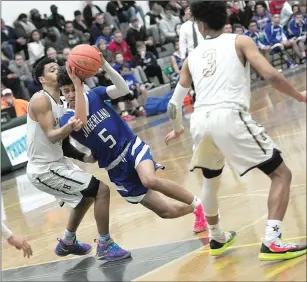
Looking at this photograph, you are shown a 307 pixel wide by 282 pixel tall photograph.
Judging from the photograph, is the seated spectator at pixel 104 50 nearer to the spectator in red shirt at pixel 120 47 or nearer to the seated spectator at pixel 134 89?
the spectator in red shirt at pixel 120 47

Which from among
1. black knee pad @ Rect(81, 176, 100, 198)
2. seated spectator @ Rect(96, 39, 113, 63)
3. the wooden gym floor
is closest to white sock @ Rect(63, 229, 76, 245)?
the wooden gym floor

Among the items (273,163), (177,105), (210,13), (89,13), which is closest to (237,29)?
(89,13)

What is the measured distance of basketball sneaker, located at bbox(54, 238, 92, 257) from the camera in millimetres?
6398

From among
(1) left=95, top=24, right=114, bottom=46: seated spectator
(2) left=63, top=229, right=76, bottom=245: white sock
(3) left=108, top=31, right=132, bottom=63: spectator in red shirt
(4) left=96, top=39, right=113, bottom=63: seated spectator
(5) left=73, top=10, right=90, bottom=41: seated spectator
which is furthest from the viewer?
(5) left=73, top=10, right=90, bottom=41: seated spectator

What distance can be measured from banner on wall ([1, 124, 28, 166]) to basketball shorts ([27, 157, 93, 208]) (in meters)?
7.78

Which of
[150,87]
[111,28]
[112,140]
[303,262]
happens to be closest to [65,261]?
[112,140]

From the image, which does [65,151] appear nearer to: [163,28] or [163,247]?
[163,247]

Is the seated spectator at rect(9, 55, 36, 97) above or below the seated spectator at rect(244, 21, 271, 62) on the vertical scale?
above

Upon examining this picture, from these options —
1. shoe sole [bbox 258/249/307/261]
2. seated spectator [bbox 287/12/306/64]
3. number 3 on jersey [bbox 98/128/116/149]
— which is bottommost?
seated spectator [bbox 287/12/306/64]

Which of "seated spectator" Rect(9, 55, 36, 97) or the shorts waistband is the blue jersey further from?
"seated spectator" Rect(9, 55, 36, 97)

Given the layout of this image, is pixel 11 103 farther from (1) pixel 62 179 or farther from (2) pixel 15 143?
(1) pixel 62 179

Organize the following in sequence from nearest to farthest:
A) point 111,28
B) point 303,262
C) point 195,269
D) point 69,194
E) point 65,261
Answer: point 303,262
point 195,269
point 69,194
point 65,261
point 111,28

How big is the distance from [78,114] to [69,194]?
0.82m

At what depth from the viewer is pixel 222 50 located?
4906mm
